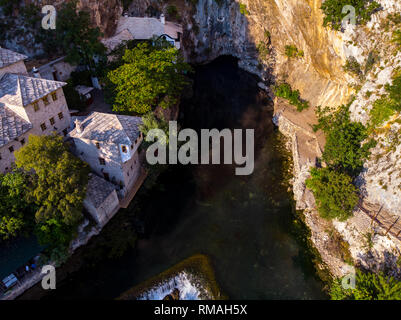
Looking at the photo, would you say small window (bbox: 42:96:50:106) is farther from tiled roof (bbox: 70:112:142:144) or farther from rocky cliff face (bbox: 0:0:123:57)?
rocky cliff face (bbox: 0:0:123:57)

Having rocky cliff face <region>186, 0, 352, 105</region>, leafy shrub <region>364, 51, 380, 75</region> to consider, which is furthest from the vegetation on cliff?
rocky cliff face <region>186, 0, 352, 105</region>

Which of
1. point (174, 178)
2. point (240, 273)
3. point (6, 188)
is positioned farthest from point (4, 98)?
point (240, 273)

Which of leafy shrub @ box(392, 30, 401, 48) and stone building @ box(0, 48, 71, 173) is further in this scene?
stone building @ box(0, 48, 71, 173)

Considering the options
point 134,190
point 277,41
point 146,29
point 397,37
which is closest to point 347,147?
point 397,37

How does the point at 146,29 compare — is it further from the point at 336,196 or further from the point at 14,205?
the point at 336,196

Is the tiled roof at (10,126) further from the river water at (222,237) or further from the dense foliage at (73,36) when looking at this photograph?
the dense foliage at (73,36)

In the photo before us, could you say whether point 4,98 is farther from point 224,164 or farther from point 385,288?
point 385,288
